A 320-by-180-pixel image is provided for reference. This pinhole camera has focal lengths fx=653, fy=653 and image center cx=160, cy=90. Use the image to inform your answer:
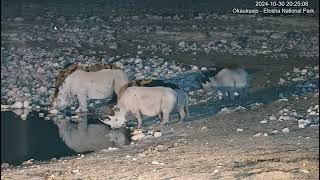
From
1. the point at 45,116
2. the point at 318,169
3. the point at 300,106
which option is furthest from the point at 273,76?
the point at 318,169

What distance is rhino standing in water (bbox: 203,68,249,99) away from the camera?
1253 centimetres

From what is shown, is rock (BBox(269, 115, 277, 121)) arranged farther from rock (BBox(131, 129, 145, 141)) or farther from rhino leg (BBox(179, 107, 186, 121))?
rock (BBox(131, 129, 145, 141))

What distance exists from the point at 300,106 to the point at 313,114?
64cm

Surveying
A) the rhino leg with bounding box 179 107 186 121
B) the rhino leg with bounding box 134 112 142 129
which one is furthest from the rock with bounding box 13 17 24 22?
the rhino leg with bounding box 179 107 186 121

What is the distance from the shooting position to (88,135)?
1052cm

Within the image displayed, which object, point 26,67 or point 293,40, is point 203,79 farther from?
point 293,40

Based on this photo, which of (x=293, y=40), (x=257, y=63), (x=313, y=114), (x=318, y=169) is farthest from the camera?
(x=293, y=40)

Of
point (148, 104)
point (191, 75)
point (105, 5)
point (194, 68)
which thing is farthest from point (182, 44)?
point (105, 5)

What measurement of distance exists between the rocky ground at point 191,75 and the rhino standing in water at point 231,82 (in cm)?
26

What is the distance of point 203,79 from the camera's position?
13047 millimetres

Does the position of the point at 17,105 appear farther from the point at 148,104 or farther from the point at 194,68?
the point at 194,68

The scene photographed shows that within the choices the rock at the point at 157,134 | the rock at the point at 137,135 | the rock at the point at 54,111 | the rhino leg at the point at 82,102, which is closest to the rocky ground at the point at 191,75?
the rock at the point at 157,134

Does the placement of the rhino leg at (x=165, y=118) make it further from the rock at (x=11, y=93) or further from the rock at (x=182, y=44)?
the rock at (x=182, y=44)

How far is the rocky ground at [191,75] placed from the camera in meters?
8.33
